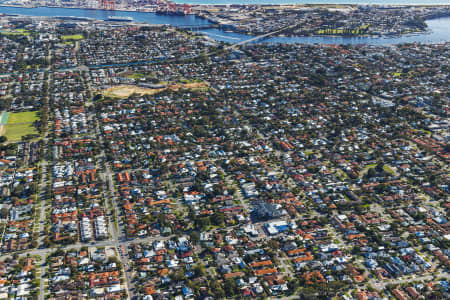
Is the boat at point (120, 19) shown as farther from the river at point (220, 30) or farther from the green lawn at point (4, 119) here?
the green lawn at point (4, 119)

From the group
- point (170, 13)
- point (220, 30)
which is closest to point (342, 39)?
point (220, 30)

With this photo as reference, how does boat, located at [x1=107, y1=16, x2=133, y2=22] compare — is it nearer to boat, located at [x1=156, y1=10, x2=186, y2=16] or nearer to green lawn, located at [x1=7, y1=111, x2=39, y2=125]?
boat, located at [x1=156, y1=10, x2=186, y2=16]

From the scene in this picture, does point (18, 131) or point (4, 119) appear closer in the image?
point (18, 131)

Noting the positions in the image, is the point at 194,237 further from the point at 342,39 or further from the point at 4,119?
the point at 342,39

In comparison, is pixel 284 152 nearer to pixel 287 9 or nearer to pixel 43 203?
pixel 43 203

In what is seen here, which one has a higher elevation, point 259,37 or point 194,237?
point 259,37

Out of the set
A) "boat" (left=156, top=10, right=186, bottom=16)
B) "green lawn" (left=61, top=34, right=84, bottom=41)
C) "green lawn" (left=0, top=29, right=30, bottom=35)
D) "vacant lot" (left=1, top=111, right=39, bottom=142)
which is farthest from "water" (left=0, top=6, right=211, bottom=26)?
"vacant lot" (left=1, top=111, right=39, bottom=142)

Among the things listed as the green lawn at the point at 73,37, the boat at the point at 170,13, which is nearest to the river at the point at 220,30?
the boat at the point at 170,13
